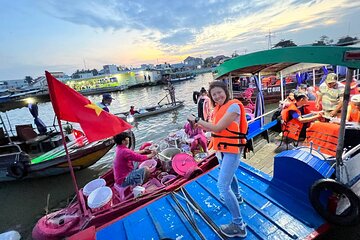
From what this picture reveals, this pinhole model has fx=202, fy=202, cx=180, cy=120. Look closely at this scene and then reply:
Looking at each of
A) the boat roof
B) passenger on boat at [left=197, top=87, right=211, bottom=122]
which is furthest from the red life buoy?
passenger on boat at [left=197, top=87, right=211, bottom=122]

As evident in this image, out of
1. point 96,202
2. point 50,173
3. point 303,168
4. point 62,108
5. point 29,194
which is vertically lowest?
point 29,194

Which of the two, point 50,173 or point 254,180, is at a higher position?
point 254,180

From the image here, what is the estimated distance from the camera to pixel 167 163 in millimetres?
5211

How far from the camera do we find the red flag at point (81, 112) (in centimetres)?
317

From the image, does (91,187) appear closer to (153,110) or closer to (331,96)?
(331,96)

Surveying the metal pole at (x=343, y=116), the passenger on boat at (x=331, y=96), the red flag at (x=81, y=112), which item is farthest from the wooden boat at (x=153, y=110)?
the metal pole at (x=343, y=116)

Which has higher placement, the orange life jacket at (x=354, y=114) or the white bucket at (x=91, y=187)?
the orange life jacket at (x=354, y=114)

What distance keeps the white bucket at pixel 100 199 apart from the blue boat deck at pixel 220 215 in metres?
0.63

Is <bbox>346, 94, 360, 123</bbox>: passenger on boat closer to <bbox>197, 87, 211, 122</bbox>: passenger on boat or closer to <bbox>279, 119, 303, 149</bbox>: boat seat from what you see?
<bbox>279, 119, 303, 149</bbox>: boat seat

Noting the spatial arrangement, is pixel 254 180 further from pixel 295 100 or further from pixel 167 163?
pixel 295 100

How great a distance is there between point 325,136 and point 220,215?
292cm

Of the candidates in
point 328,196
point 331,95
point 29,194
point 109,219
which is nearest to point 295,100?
point 331,95

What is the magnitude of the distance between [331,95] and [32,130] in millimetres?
12594

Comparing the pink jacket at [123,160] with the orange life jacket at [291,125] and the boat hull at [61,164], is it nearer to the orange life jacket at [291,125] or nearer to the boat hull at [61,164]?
the orange life jacket at [291,125]
